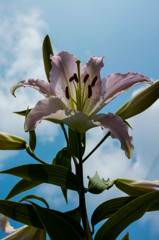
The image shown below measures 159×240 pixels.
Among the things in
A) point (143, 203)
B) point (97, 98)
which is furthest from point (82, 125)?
point (143, 203)

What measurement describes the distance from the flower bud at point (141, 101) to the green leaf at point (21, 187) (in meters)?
0.28

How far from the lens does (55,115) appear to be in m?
0.52

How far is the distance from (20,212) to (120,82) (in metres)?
0.34

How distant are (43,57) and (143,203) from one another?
0.41m

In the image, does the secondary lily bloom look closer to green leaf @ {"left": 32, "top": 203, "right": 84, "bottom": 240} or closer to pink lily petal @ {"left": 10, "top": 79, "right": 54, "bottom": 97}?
pink lily petal @ {"left": 10, "top": 79, "right": 54, "bottom": 97}

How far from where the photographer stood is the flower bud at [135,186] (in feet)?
2.03

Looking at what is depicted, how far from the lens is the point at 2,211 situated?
593 millimetres

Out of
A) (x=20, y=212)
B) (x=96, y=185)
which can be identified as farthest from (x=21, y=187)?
(x=96, y=185)

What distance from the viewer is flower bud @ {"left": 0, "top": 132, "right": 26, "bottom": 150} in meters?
0.64

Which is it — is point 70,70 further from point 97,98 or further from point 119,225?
point 119,225

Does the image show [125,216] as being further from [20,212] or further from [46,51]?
[46,51]

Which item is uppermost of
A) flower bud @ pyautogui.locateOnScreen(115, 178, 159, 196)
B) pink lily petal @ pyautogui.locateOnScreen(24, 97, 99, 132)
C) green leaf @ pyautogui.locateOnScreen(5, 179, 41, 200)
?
pink lily petal @ pyautogui.locateOnScreen(24, 97, 99, 132)

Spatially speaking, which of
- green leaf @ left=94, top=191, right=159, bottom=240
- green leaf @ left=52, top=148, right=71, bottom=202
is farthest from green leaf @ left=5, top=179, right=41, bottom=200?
green leaf @ left=94, top=191, right=159, bottom=240

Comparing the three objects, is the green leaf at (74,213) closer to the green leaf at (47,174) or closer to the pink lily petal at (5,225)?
the green leaf at (47,174)
